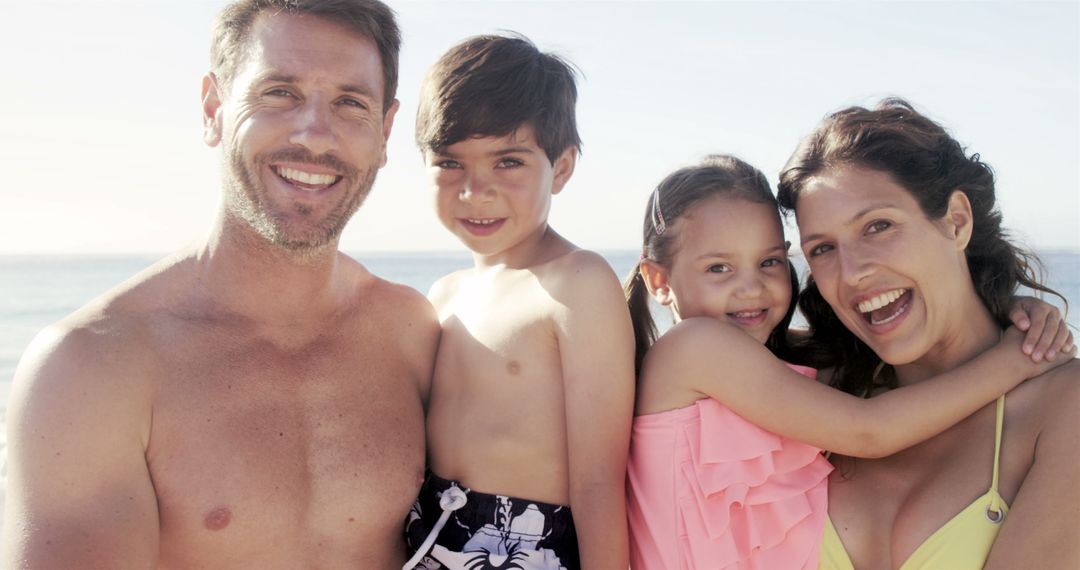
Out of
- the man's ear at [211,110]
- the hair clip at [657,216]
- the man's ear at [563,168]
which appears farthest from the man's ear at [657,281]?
the man's ear at [211,110]

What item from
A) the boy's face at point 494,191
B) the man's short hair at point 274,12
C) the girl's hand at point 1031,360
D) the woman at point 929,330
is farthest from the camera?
the boy's face at point 494,191

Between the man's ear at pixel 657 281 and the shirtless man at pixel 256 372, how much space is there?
37.3 inches

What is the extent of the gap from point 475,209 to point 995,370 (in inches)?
76.9

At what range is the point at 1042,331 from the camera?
315 cm

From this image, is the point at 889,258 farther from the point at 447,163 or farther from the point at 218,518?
the point at 218,518

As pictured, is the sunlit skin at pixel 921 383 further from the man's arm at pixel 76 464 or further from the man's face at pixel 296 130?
the man's arm at pixel 76 464

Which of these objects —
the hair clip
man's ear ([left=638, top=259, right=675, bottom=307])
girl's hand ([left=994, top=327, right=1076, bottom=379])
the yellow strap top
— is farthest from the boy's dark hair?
the yellow strap top

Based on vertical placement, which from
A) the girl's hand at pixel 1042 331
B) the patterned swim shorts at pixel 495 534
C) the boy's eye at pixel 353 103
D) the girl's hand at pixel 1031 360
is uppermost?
the boy's eye at pixel 353 103

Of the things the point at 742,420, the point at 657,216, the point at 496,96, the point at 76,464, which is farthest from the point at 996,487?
the point at 76,464

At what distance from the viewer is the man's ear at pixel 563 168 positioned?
12.6 feet

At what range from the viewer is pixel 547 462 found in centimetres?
326

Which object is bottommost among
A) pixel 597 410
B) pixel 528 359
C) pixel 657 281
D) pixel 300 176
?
pixel 597 410

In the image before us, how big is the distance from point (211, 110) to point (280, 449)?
1.38m

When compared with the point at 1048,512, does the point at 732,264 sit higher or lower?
higher
